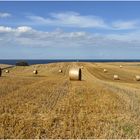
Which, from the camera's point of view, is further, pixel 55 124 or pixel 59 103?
pixel 59 103

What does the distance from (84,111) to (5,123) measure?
4.32m

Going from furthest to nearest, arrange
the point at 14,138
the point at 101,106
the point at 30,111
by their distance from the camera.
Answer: the point at 101,106 < the point at 30,111 < the point at 14,138

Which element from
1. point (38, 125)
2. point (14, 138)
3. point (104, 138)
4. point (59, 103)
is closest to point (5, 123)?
point (38, 125)

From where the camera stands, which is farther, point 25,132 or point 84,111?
point 84,111

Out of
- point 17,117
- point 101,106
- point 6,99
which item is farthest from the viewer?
point 6,99

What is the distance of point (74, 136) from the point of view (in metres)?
11.5

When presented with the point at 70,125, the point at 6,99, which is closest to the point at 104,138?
the point at 70,125

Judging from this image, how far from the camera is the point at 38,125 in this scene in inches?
515

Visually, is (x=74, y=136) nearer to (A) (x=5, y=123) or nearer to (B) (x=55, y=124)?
(B) (x=55, y=124)

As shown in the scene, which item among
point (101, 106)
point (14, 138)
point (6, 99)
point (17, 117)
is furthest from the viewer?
point (6, 99)

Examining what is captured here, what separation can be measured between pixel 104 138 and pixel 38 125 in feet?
9.21

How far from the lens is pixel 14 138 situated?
1099 centimetres

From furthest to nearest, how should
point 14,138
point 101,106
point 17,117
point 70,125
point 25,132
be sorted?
1. point 101,106
2. point 17,117
3. point 70,125
4. point 25,132
5. point 14,138

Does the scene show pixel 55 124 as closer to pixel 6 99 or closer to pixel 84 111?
pixel 84 111
